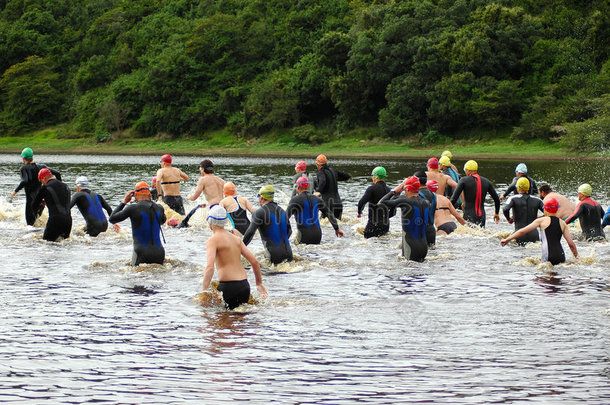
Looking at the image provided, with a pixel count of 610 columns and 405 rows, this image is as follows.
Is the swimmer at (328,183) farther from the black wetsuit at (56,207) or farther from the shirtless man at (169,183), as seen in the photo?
the black wetsuit at (56,207)

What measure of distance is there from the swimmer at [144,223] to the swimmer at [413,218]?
4.72 metres

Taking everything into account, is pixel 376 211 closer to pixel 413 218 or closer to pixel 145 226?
pixel 413 218

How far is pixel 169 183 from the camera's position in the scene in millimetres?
23422

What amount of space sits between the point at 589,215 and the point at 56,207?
1323 centimetres

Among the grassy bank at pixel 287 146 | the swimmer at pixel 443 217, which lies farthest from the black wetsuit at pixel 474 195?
the grassy bank at pixel 287 146

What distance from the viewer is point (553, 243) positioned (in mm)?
15711

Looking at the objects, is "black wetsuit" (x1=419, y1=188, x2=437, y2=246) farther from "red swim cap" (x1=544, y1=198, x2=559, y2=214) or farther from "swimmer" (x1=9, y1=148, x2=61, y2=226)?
"swimmer" (x1=9, y1=148, x2=61, y2=226)

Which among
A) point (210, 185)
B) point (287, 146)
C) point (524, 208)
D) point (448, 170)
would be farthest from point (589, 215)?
point (287, 146)

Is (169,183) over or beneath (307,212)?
over

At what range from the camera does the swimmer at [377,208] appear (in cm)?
1991

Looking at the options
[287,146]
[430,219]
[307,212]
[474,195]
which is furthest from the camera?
[287,146]

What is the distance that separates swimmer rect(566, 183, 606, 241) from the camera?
18922 mm

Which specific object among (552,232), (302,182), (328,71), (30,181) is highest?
(328,71)

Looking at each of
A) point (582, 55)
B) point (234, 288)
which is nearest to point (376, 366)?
point (234, 288)
